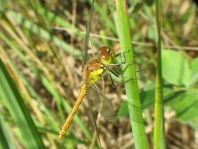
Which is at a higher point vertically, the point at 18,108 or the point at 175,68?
the point at 18,108

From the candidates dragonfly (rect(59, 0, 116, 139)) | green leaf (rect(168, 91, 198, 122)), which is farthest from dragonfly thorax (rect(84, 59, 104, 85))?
green leaf (rect(168, 91, 198, 122))

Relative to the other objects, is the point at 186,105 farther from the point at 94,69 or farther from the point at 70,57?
the point at 70,57

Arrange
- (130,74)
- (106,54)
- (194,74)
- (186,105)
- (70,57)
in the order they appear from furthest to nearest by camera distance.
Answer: (70,57), (194,74), (186,105), (106,54), (130,74)

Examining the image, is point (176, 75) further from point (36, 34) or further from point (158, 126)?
point (36, 34)

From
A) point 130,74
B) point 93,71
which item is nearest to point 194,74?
point 93,71

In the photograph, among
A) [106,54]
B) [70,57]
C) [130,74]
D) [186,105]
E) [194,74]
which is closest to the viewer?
[130,74]

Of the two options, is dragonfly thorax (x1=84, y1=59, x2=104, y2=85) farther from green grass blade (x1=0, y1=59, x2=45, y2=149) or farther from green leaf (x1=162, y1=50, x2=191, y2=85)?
green grass blade (x1=0, y1=59, x2=45, y2=149)
